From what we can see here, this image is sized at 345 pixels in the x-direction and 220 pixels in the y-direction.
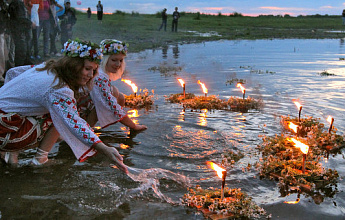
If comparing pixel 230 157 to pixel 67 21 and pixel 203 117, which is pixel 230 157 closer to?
pixel 203 117

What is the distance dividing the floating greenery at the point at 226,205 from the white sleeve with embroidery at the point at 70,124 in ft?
3.89

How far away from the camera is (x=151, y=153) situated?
5945 mm

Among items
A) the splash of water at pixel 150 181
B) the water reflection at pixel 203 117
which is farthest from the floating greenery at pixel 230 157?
the water reflection at pixel 203 117

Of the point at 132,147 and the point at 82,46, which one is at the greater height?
the point at 82,46

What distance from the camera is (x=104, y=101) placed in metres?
6.32

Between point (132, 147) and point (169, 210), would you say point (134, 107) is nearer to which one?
point (132, 147)

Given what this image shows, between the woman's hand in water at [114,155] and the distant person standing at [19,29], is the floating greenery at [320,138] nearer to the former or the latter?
the woman's hand in water at [114,155]

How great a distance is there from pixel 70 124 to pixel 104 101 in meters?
1.98

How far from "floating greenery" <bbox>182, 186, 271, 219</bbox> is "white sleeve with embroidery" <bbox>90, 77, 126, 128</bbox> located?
244 cm

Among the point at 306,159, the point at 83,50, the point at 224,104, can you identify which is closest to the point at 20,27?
the point at 224,104

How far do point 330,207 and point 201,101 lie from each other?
459 centimetres

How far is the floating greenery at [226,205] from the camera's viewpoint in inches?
159

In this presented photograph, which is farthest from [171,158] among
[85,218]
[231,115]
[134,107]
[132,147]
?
[134,107]

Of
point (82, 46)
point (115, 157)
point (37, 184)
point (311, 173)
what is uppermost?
point (82, 46)
